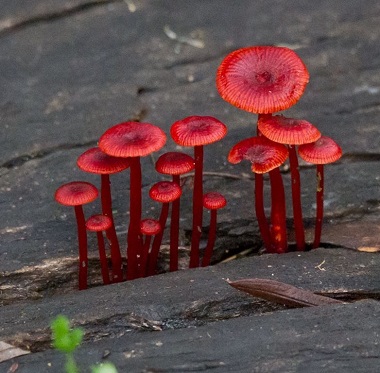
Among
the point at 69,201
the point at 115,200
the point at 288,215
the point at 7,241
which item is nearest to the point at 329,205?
the point at 288,215

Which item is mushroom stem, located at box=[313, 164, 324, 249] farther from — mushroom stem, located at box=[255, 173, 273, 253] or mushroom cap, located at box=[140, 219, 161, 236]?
mushroom cap, located at box=[140, 219, 161, 236]

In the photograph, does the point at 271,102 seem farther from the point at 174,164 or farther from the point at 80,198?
the point at 80,198

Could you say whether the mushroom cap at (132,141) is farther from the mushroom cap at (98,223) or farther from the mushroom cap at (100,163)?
the mushroom cap at (98,223)

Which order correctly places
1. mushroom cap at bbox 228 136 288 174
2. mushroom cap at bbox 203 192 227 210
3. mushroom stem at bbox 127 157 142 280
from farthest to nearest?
mushroom cap at bbox 203 192 227 210 < mushroom stem at bbox 127 157 142 280 < mushroom cap at bbox 228 136 288 174

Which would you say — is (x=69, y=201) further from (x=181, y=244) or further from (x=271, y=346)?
(x=271, y=346)

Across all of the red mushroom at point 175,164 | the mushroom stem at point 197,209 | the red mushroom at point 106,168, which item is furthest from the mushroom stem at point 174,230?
the red mushroom at point 106,168

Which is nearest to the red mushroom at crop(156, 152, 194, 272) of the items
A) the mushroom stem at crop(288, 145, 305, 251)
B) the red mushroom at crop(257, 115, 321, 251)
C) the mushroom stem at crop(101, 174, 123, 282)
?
the mushroom stem at crop(101, 174, 123, 282)
